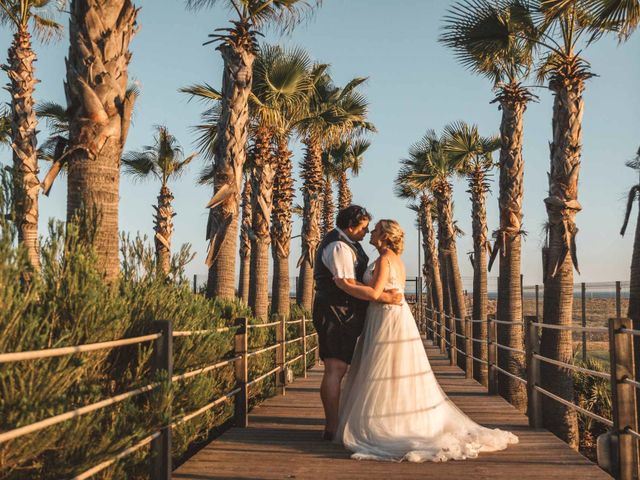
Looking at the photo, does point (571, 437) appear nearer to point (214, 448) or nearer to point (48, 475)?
point (214, 448)

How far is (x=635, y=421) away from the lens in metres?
5.60

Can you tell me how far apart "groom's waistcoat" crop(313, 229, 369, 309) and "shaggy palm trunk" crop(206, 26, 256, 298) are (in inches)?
232

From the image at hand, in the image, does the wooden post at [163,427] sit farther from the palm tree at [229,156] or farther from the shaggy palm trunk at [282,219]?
the shaggy palm trunk at [282,219]

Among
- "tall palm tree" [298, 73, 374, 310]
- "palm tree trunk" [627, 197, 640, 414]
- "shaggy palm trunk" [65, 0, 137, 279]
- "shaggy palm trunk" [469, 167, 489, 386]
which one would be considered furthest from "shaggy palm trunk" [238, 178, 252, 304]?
"shaggy palm trunk" [65, 0, 137, 279]

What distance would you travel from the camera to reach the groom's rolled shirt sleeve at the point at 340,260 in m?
6.73

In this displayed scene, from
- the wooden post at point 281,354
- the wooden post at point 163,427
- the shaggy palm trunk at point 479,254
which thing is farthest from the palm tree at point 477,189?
the wooden post at point 163,427

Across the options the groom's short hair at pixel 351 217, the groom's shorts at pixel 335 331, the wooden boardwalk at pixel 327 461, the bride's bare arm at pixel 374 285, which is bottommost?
the wooden boardwalk at pixel 327 461

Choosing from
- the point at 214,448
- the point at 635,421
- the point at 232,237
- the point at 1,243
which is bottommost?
the point at 214,448

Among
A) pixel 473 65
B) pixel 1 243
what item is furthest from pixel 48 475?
pixel 473 65

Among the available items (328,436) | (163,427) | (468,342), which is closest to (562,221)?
(468,342)

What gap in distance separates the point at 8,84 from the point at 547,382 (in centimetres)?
1380

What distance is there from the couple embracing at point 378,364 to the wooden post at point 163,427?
68.7 inches

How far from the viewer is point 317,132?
2273 centimetres

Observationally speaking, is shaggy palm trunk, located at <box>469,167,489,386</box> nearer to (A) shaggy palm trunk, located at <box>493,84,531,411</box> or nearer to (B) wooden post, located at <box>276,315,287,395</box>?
(A) shaggy palm trunk, located at <box>493,84,531,411</box>
